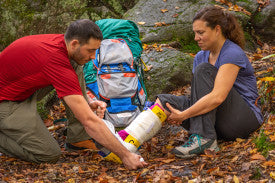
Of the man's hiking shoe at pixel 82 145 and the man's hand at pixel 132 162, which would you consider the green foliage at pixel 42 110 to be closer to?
the man's hiking shoe at pixel 82 145

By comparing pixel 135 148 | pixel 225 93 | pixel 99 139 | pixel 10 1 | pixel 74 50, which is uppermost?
pixel 10 1

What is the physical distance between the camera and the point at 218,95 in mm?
3416

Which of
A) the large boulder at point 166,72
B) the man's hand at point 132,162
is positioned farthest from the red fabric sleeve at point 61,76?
the large boulder at point 166,72

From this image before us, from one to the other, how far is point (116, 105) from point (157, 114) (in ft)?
3.95

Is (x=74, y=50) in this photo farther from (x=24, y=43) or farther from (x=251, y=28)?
Result: (x=251, y=28)

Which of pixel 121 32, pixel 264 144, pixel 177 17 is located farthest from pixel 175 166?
pixel 177 17

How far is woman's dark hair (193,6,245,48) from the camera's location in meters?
3.73

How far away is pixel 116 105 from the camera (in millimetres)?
4855

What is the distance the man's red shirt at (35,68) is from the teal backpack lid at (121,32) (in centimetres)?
165

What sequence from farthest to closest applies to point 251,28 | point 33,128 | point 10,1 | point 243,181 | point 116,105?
1. point 10,1
2. point 251,28
3. point 116,105
4. point 33,128
5. point 243,181

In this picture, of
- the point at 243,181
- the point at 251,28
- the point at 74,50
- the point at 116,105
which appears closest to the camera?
the point at 243,181

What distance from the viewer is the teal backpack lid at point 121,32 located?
535 cm

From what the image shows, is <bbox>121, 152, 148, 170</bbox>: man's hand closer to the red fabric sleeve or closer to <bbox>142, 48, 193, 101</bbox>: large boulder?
the red fabric sleeve

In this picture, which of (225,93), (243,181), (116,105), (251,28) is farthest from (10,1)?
(243,181)
